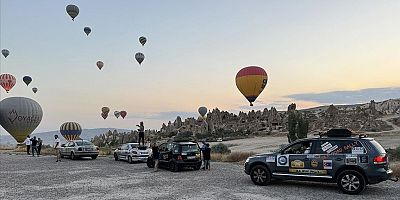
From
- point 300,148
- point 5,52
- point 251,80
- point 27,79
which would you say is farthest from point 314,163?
point 5,52

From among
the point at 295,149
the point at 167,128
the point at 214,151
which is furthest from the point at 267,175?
the point at 167,128

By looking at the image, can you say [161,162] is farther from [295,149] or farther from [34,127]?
[34,127]

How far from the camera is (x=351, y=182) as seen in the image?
1255 cm

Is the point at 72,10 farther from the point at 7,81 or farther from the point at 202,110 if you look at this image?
the point at 202,110

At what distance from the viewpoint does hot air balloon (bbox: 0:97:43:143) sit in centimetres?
5288

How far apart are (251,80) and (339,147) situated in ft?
67.7

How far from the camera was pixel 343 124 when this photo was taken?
66625 millimetres

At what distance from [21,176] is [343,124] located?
58.0 metres

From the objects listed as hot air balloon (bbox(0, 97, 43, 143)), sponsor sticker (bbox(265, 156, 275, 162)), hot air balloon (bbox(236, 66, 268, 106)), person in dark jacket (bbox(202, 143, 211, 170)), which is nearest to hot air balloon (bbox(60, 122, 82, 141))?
hot air balloon (bbox(0, 97, 43, 143))

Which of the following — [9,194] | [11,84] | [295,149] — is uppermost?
[11,84]

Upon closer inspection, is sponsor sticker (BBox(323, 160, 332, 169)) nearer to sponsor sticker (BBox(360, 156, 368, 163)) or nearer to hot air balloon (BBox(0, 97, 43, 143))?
sponsor sticker (BBox(360, 156, 368, 163))

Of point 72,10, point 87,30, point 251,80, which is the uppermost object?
point 72,10

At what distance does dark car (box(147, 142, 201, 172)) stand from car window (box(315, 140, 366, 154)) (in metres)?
7.78

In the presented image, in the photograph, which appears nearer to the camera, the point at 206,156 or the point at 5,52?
the point at 206,156
